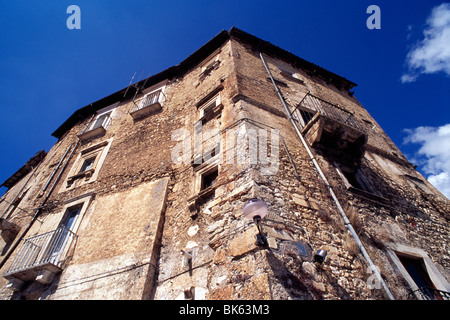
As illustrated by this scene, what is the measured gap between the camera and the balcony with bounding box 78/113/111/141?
11820 mm

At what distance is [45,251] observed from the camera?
6707 mm

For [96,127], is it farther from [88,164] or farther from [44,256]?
[44,256]

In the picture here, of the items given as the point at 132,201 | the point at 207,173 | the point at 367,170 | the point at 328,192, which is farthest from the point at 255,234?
the point at 367,170

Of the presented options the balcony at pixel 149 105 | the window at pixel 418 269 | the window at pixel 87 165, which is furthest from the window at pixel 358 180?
the window at pixel 87 165

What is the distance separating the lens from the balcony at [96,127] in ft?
38.8

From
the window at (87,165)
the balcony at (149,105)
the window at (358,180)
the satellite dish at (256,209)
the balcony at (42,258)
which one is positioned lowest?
the satellite dish at (256,209)

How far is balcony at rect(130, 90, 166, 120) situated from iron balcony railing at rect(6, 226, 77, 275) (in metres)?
5.87

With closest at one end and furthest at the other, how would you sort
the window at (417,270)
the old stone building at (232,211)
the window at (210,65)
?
1. the old stone building at (232,211)
2. the window at (417,270)
3. the window at (210,65)

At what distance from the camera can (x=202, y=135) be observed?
26.2ft

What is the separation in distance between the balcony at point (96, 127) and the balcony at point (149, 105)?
1.53 meters

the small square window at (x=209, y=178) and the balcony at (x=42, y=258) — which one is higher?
the small square window at (x=209, y=178)

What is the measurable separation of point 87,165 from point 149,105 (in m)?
3.63

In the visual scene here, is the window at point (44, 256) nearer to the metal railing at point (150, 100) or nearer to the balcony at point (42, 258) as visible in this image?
the balcony at point (42, 258)

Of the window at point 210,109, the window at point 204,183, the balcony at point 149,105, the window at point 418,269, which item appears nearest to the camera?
the window at point 418,269
